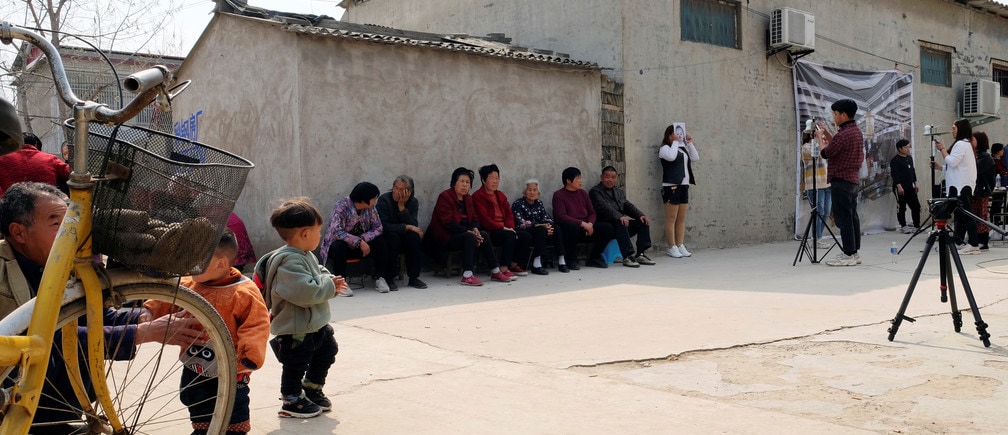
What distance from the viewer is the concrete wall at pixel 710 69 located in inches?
450

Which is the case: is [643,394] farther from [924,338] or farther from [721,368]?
[924,338]

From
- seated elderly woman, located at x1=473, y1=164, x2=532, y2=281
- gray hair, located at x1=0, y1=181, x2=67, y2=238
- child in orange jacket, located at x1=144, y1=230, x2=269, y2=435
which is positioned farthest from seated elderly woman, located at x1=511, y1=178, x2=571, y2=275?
gray hair, located at x1=0, y1=181, x2=67, y2=238

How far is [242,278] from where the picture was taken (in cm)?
312

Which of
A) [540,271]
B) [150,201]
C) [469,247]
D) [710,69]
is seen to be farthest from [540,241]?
[150,201]

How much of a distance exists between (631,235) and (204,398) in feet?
26.8

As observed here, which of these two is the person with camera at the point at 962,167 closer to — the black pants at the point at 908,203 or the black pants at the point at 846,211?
the black pants at the point at 846,211

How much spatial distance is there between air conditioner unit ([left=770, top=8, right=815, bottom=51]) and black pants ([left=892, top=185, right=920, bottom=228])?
3.62m

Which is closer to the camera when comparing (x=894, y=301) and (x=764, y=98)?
(x=894, y=301)

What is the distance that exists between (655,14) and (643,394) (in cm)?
889

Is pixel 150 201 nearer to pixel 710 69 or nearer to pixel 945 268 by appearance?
pixel 945 268

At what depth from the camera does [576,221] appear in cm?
972

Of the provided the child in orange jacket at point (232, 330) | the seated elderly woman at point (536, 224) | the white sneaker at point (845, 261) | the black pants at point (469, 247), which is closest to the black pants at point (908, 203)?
the white sneaker at point (845, 261)

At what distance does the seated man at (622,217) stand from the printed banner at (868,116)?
15.2 feet

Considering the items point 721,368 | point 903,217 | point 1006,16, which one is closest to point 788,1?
point 903,217
